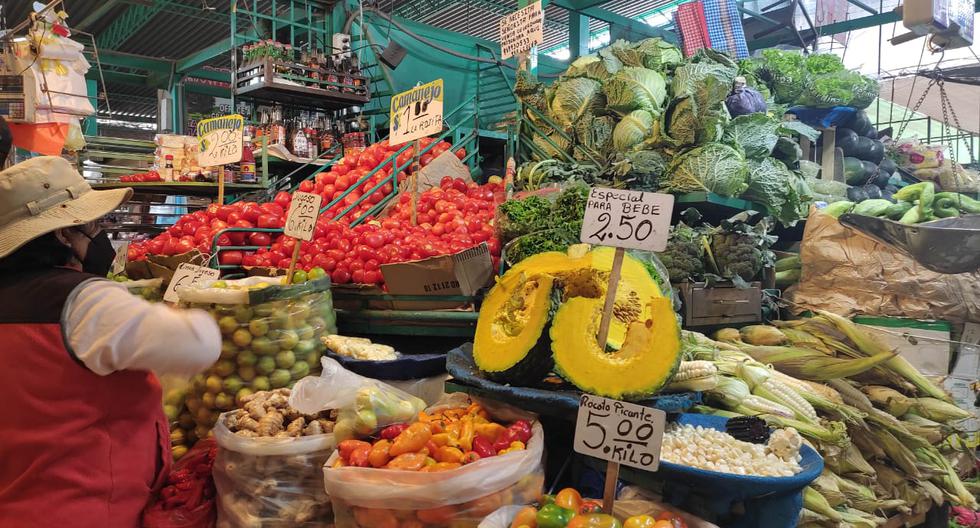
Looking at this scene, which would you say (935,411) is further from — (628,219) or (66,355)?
(66,355)

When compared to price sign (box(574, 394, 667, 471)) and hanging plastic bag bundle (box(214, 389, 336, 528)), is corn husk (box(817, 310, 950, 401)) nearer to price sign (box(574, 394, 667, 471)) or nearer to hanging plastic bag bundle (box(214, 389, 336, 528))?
price sign (box(574, 394, 667, 471))

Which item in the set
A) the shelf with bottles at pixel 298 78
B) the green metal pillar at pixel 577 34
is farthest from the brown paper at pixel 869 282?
the green metal pillar at pixel 577 34

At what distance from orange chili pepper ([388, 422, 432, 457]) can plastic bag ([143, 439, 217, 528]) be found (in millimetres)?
797

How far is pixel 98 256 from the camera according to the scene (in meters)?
2.00

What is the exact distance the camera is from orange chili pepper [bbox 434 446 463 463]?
1760 mm

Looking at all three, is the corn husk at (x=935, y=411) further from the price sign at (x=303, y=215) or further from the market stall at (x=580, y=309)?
the price sign at (x=303, y=215)

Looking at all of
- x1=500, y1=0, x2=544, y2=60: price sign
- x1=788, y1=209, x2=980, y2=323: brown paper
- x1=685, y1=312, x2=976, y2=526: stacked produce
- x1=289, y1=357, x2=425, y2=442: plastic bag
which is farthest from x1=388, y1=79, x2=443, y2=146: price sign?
x1=788, y1=209, x2=980, y2=323: brown paper

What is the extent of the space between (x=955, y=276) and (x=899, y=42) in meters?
1.84

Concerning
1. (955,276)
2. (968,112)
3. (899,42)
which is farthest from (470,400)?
(968,112)

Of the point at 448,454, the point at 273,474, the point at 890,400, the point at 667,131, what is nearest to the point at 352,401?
the point at 273,474

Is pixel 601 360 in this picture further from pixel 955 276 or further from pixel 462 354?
pixel 955 276

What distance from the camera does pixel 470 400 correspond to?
2.27m

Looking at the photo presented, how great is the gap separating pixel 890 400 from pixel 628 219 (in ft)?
7.01

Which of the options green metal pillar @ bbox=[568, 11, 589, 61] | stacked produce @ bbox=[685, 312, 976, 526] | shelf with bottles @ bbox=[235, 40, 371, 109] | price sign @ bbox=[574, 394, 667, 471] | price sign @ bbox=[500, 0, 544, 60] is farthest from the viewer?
green metal pillar @ bbox=[568, 11, 589, 61]
